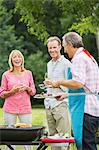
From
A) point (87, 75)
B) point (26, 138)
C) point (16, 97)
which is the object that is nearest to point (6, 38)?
point (16, 97)

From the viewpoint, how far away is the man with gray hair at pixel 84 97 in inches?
209

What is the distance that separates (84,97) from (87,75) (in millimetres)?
224

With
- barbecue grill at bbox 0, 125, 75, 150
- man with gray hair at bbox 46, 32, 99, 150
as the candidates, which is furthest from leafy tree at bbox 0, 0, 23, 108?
barbecue grill at bbox 0, 125, 75, 150

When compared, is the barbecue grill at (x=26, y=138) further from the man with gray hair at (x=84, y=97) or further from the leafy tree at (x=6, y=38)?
the leafy tree at (x=6, y=38)

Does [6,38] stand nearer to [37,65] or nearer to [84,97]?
[37,65]

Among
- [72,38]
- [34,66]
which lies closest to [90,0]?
[72,38]

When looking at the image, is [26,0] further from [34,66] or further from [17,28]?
[17,28]

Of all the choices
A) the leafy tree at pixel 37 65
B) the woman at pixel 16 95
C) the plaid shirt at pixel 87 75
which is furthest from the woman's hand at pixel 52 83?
the leafy tree at pixel 37 65

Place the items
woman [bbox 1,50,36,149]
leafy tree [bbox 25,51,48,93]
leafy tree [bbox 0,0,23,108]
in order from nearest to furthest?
woman [bbox 1,50,36,149] < leafy tree [bbox 25,51,48,93] < leafy tree [bbox 0,0,23,108]

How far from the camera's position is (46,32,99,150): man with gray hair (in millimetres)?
5316

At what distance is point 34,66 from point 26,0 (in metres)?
17.9

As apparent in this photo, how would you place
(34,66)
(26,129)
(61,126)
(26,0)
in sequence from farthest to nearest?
(34,66), (26,0), (61,126), (26,129)

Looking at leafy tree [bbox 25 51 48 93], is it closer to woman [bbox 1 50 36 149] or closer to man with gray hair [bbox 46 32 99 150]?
woman [bbox 1 50 36 149]

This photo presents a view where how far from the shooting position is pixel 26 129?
17.0 feet
